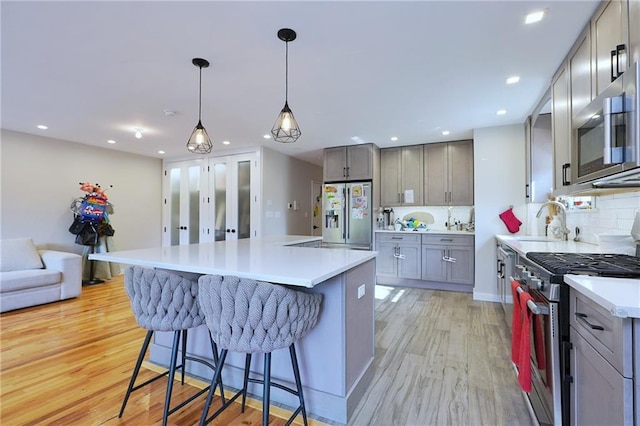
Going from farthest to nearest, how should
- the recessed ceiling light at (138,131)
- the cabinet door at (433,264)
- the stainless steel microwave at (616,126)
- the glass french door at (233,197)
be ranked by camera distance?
the glass french door at (233,197) → the cabinet door at (433,264) → the recessed ceiling light at (138,131) → the stainless steel microwave at (616,126)

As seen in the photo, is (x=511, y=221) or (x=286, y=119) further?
(x=511, y=221)

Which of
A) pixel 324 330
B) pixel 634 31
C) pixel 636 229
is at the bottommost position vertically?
pixel 324 330

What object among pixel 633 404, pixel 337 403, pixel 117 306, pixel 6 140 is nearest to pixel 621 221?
pixel 633 404

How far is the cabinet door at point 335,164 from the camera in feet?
17.4

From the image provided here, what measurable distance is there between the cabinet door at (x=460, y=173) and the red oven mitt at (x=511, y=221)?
2.59 ft

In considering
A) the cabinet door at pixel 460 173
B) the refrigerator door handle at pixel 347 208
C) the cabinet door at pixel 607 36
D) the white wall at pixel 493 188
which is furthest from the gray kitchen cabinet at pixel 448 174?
the cabinet door at pixel 607 36

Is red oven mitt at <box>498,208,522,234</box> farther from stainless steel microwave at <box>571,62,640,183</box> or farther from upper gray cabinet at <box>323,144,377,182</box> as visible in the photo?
stainless steel microwave at <box>571,62,640,183</box>

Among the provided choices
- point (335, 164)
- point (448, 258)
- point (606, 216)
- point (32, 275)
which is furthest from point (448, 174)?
point (32, 275)

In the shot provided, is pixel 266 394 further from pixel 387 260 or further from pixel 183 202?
pixel 183 202

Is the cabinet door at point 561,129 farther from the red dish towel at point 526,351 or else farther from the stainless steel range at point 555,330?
the red dish towel at point 526,351

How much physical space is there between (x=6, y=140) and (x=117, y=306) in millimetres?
2999

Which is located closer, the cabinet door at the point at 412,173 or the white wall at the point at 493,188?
the white wall at the point at 493,188

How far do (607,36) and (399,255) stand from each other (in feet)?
12.0

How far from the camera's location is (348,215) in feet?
17.1
